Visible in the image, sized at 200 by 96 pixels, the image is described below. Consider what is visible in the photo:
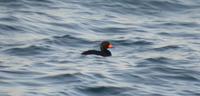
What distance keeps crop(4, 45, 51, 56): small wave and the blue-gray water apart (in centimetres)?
2

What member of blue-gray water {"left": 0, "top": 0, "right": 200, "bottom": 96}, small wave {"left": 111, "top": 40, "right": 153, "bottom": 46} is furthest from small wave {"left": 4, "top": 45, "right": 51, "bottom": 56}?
small wave {"left": 111, "top": 40, "right": 153, "bottom": 46}

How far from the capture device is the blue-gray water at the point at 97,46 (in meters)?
15.5

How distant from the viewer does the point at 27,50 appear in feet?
62.1

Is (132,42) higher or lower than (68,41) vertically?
higher

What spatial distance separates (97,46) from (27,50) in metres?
2.84

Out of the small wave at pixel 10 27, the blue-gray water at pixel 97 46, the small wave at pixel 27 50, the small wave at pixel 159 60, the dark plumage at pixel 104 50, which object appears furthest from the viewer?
the small wave at pixel 10 27

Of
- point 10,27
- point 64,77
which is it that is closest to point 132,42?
point 10,27

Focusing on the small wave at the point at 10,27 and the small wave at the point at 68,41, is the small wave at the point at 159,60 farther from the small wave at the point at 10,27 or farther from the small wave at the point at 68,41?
the small wave at the point at 10,27

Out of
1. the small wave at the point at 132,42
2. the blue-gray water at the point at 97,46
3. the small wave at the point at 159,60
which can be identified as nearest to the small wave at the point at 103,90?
the blue-gray water at the point at 97,46

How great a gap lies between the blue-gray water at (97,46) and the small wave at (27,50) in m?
0.02

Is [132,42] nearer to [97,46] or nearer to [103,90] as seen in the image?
[97,46]

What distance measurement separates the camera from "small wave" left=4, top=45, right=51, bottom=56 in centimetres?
1862

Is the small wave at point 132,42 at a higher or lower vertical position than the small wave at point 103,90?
higher

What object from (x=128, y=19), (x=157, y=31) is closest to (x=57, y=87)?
(x=157, y=31)
